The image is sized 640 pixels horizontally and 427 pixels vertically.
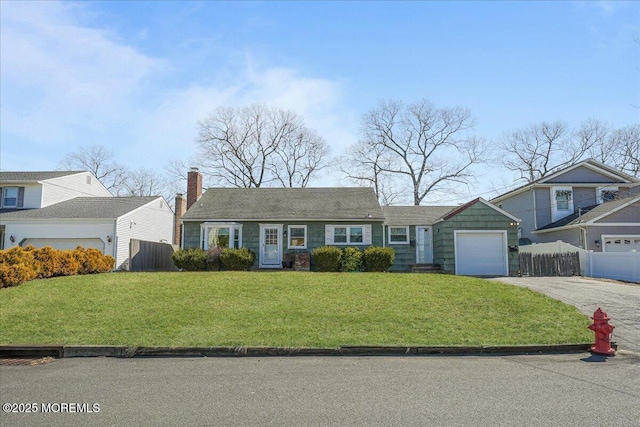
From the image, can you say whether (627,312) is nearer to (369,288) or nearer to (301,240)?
(369,288)

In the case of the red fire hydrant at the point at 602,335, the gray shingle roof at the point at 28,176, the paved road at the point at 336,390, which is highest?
the gray shingle roof at the point at 28,176

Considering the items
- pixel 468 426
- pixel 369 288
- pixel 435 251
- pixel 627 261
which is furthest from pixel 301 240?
pixel 468 426

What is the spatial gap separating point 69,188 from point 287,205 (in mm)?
14609

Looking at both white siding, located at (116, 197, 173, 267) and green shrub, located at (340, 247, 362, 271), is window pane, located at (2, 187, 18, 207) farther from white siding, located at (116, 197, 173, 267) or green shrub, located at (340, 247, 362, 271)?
green shrub, located at (340, 247, 362, 271)

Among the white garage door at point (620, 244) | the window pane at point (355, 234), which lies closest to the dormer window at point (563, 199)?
the white garage door at point (620, 244)

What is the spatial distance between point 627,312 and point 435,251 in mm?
12430

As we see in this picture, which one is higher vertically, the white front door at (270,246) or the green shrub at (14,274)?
the white front door at (270,246)

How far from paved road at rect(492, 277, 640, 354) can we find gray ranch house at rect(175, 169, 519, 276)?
4819 millimetres

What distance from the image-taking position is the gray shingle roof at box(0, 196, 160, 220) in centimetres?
2439

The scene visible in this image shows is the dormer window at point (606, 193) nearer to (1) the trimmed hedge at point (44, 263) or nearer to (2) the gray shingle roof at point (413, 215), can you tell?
(2) the gray shingle roof at point (413, 215)

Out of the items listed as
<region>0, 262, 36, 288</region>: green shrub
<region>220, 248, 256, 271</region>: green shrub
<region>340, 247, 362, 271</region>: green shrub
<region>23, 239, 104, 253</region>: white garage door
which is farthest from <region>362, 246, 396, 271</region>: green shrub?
<region>23, 239, 104, 253</region>: white garage door

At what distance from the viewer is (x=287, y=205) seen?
2553cm

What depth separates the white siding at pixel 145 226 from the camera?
24266mm

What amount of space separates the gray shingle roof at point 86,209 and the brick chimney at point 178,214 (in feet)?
5.95
